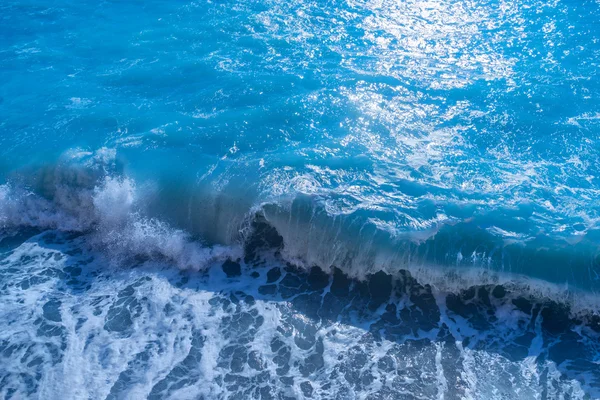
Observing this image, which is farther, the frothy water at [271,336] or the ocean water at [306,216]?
the ocean water at [306,216]

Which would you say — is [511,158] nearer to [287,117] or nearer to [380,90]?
[380,90]

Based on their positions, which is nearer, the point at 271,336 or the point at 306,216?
the point at 271,336

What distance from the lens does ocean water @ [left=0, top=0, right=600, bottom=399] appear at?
28.8 ft

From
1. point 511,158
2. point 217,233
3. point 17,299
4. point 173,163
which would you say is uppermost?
point 511,158

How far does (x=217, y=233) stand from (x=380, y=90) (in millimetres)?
5793

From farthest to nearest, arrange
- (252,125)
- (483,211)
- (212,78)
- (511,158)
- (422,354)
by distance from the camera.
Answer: (212,78)
(252,125)
(511,158)
(483,211)
(422,354)

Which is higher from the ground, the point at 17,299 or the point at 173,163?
the point at 173,163

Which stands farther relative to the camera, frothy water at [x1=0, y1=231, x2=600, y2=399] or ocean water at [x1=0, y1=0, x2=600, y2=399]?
ocean water at [x1=0, y1=0, x2=600, y2=399]

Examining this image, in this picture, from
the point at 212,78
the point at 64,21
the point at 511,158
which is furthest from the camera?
the point at 64,21

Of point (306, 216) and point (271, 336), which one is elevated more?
point (306, 216)

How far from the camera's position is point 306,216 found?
34.6 ft

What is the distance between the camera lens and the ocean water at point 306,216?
879 cm

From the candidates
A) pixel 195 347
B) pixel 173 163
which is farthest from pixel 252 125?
pixel 195 347

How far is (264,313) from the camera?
969cm
